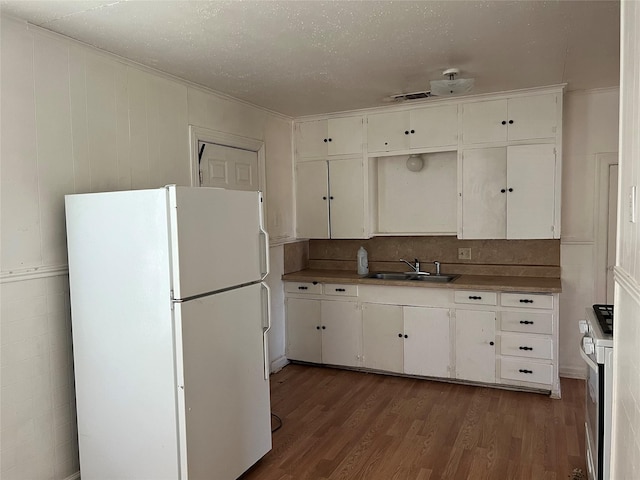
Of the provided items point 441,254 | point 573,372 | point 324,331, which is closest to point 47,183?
point 324,331

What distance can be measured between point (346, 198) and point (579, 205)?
208 centimetres

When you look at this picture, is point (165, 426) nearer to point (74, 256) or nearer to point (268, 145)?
point (74, 256)

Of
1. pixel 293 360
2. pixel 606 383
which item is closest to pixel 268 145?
pixel 293 360

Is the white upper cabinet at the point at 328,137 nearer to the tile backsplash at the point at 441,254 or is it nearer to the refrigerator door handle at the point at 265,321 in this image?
the tile backsplash at the point at 441,254

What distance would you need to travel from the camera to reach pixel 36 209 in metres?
2.40

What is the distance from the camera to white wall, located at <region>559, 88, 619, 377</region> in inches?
156

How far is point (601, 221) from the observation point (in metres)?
4.02

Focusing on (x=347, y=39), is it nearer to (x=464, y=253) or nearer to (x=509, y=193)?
(x=509, y=193)

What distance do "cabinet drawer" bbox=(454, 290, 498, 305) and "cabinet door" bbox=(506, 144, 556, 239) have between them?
557mm

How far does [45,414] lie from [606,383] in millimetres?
2678

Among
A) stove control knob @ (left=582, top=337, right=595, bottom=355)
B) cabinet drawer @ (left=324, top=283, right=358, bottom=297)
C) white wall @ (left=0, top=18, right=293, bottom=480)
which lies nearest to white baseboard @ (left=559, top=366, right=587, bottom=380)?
cabinet drawer @ (left=324, top=283, right=358, bottom=297)

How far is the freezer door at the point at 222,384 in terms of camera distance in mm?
2250

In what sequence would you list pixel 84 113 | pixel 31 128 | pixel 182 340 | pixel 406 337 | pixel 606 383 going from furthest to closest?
pixel 406 337 < pixel 84 113 < pixel 31 128 < pixel 182 340 < pixel 606 383

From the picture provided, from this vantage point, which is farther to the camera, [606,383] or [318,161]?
[318,161]
